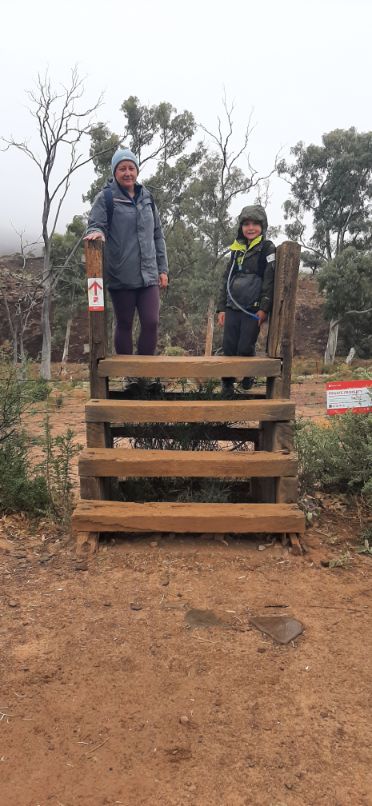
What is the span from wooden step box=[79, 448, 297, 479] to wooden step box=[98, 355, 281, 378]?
0.51 m

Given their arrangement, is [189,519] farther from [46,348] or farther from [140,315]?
[46,348]

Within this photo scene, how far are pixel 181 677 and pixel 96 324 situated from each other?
2.22m

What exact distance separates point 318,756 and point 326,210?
36.9 m

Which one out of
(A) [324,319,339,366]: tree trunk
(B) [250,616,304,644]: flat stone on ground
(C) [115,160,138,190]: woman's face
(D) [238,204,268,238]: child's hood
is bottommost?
(A) [324,319,339,366]: tree trunk

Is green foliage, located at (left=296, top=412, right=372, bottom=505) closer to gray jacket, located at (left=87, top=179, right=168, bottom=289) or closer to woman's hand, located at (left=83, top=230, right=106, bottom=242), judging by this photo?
gray jacket, located at (left=87, top=179, right=168, bottom=289)

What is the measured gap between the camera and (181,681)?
2098mm

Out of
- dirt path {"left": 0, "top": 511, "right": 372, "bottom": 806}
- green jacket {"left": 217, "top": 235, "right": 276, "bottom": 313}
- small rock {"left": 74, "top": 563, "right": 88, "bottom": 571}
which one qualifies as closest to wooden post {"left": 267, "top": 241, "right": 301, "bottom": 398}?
green jacket {"left": 217, "top": 235, "right": 276, "bottom": 313}

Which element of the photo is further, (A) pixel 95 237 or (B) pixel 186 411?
(A) pixel 95 237

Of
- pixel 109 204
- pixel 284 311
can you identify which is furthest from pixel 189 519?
pixel 109 204

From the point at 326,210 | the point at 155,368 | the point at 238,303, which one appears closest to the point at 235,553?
the point at 155,368

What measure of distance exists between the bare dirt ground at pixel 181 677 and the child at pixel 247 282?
5.01 ft

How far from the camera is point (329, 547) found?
3328 mm

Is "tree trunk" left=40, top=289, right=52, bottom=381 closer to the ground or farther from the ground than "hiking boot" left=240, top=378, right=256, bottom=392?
closer to the ground

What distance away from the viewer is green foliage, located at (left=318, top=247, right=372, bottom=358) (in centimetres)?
2692
